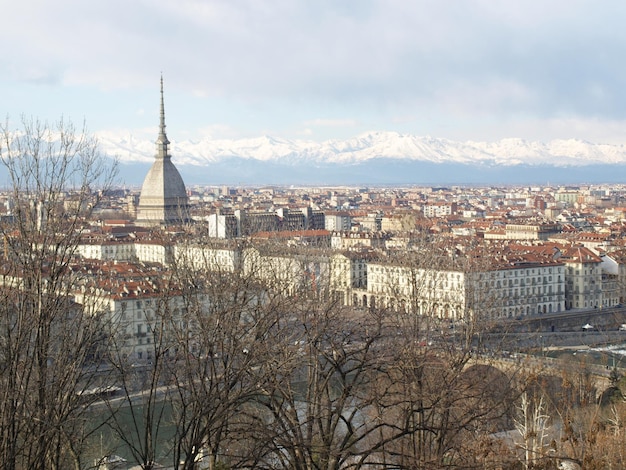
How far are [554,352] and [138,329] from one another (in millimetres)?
11639

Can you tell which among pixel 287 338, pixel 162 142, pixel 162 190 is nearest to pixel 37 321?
pixel 287 338

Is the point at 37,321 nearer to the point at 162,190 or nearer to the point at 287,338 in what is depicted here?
the point at 287,338

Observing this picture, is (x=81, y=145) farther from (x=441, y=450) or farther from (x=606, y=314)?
(x=606, y=314)

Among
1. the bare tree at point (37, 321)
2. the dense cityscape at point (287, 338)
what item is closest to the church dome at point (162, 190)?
the dense cityscape at point (287, 338)

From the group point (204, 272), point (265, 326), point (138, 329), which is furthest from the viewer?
point (138, 329)

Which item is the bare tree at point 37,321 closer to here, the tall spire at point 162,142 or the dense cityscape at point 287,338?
the dense cityscape at point 287,338

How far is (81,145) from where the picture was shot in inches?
269

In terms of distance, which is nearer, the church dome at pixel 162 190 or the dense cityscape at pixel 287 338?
the dense cityscape at pixel 287 338

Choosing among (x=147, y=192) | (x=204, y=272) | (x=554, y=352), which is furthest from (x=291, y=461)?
(x=147, y=192)

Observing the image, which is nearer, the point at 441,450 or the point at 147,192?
the point at 441,450

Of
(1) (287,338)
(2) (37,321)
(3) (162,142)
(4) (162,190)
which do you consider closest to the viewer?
(2) (37,321)

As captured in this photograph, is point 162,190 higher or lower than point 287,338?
lower

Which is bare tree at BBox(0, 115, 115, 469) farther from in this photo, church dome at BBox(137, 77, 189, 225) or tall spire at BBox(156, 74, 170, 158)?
tall spire at BBox(156, 74, 170, 158)

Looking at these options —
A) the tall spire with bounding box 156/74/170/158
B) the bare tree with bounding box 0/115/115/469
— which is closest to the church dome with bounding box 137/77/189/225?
the tall spire with bounding box 156/74/170/158
